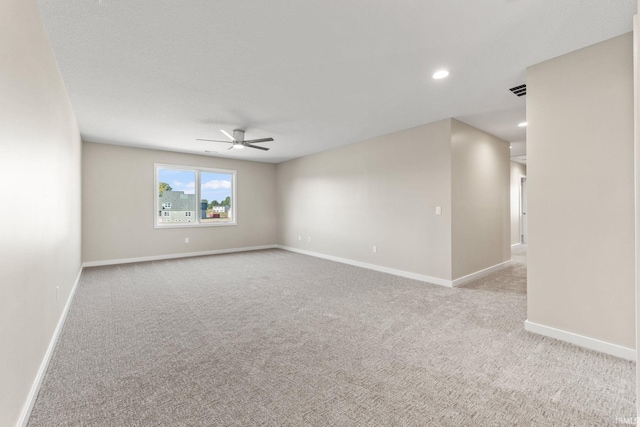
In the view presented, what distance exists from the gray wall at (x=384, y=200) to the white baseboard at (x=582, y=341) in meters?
1.54

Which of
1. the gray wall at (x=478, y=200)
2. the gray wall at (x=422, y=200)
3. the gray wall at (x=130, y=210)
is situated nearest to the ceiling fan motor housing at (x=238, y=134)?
the gray wall at (x=422, y=200)

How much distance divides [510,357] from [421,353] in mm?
695

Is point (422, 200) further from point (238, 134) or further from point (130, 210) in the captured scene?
point (130, 210)

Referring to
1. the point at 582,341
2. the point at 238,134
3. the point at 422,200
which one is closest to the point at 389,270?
the point at 422,200

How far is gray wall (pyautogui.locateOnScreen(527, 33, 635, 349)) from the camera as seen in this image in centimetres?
217

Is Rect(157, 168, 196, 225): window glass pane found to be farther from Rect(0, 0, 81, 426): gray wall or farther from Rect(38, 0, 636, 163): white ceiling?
Rect(0, 0, 81, 426): gray wall

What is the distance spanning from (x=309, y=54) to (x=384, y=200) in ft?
10.6

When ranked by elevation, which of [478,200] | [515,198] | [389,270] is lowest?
[389,270]

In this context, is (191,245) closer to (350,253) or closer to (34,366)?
(350,253)

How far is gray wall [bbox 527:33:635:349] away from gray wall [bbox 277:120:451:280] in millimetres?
1537

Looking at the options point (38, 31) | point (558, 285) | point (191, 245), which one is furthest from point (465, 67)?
point (191, 245)

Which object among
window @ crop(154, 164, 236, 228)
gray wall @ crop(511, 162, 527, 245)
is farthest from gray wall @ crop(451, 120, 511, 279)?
window @ crop(154, 164, 236, 228)

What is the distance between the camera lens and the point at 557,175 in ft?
8.19

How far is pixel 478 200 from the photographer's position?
15.2ft
